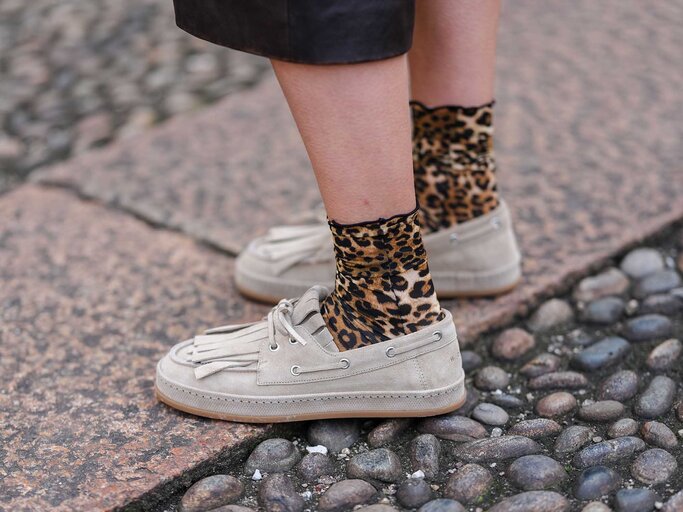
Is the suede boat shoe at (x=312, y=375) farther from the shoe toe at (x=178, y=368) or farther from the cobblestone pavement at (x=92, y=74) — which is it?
the cobblestone pavement at (x=92, y=74)

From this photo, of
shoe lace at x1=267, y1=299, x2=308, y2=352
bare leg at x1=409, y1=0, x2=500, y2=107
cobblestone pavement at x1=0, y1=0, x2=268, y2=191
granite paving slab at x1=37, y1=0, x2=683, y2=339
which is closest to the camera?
shoe lace at x1=267, y1=299, x2=308, y2=352

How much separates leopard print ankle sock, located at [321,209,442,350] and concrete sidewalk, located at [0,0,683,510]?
23 centimetres

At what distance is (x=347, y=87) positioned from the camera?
1.20 m

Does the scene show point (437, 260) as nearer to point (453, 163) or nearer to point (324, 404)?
point (453, 163)

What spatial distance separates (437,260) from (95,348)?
64 cm

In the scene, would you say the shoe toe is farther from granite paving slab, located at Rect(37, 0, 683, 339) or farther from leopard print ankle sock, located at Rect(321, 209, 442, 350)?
granite paving slab, located at Rect(37, 0, 683, 339)

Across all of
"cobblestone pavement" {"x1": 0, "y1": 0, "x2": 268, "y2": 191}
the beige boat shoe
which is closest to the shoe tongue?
the beige boat shoe

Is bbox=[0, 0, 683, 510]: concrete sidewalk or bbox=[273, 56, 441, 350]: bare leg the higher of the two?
bbox=[273, 56, 441, 350]: bare leg

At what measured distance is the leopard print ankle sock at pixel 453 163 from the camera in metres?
1.61

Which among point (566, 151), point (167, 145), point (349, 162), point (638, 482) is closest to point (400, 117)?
point (349, 162)

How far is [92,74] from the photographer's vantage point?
2.95 m

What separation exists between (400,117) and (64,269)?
0.98 meters

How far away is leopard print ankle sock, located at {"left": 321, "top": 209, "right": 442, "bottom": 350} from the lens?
131 centimetres

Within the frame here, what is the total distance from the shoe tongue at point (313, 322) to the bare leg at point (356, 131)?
0.55 ft
